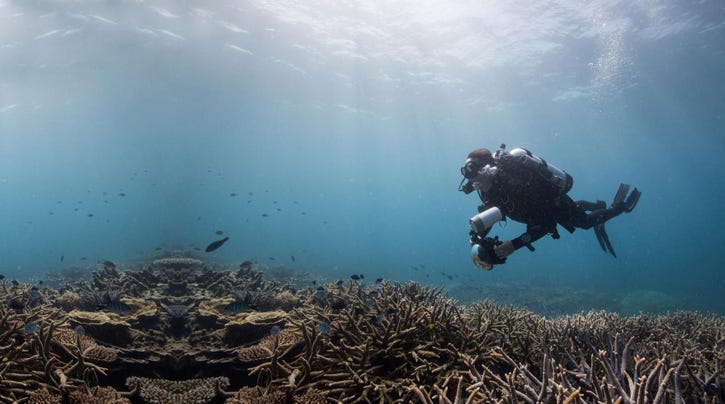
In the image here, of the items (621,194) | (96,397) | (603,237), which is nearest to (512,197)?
(603,237)

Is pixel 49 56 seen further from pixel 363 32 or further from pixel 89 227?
pixel 89 227

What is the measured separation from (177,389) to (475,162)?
593 centimetres

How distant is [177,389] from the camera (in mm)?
4727

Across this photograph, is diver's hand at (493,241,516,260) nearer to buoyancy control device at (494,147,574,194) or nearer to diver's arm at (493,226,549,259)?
diver's arm at (493,226,549,259)

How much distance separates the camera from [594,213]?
30.7ft

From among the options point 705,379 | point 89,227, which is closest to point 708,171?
point 705,379

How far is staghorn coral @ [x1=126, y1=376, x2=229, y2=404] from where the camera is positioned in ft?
14.5

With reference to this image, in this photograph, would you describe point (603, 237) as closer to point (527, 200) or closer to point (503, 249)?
point (527, 200)

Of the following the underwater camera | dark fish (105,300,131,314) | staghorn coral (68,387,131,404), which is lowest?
dark fish (105,300,131,314)

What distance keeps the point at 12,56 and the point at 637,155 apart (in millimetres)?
78859

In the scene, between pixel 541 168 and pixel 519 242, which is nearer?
pixel 519 242

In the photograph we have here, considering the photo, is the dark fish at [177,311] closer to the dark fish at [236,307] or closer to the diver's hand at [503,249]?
the dark fish at [236,307]

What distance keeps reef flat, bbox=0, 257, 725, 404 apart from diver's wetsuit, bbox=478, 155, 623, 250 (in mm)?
1905

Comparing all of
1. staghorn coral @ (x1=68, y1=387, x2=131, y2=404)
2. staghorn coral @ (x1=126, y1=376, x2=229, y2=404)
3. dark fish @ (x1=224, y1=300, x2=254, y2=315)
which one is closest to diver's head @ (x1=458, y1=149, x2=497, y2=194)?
dark fish @ (x1=224, y1=300, x2=254, y2=315)
